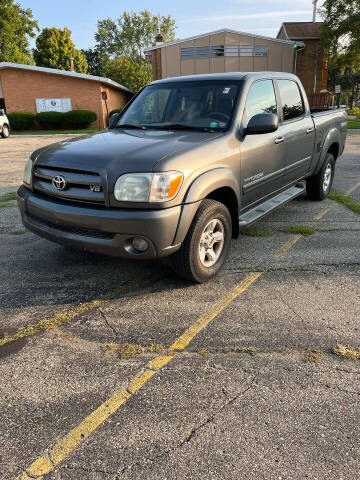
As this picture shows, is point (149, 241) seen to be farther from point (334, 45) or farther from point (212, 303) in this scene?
point (334, 45)

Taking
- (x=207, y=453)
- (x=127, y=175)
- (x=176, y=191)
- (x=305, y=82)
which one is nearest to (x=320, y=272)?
(x=176, y=191)

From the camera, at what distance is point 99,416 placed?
2180mm

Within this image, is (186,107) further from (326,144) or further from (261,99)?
(326,144)

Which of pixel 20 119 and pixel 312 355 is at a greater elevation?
pixel 20 119

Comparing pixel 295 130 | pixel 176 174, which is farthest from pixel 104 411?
pixel 295 130

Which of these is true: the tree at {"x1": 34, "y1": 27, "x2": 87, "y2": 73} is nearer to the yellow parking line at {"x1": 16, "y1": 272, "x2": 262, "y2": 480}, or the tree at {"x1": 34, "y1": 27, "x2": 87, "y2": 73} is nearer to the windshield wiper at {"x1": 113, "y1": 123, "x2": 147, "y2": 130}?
the windshield wiper at {"x1": 113, "y1": 123, "x2": 147, "y2": 130}

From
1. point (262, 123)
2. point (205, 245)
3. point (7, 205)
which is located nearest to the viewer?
point (205, 245)

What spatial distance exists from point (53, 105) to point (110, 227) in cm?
3067

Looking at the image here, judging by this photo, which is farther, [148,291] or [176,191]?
[148,291]

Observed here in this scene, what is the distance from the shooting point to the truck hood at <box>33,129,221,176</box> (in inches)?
123

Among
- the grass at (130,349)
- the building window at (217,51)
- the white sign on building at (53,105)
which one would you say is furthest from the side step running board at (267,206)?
the building window at (217,51)

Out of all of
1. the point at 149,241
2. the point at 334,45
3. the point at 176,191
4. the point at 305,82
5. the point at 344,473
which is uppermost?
the point at 334,45

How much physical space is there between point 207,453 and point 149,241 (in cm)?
158

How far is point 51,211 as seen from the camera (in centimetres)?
339
